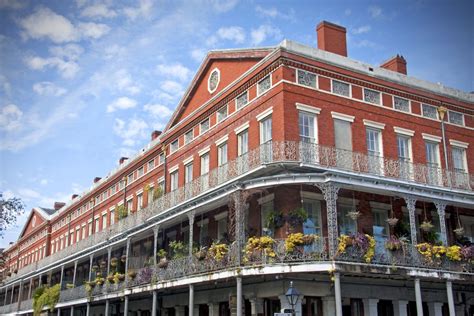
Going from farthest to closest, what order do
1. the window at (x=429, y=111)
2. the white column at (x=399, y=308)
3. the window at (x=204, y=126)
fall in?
the window at (x=204, y=126) → the window at (x=429, y=111) → the white column at (x=399, y=308)

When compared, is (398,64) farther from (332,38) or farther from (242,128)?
(242,128)

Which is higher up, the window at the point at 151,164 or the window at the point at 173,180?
the window at the point at 151,164

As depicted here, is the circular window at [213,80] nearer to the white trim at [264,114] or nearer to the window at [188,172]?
the window at [188,172]

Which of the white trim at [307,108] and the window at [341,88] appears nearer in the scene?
the white trim at [307,108]

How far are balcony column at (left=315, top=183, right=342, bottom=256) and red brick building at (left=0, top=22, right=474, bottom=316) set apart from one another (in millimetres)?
43

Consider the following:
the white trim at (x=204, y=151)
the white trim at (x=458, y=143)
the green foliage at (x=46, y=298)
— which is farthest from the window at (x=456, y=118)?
the green foliage at (x=46, y=298)

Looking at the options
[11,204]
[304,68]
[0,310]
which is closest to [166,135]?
[11,204]

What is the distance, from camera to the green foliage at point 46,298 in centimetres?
3309

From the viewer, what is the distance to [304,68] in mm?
19781

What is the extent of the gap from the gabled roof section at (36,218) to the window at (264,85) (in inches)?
1404

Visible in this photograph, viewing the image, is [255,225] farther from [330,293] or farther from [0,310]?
[0,310]

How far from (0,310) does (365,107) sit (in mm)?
37838

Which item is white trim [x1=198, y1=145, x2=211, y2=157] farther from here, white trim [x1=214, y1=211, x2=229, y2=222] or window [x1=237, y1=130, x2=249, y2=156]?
white trim [x1=214, y1=211, x2=229, y2=222]

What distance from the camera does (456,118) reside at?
23.8 meters
